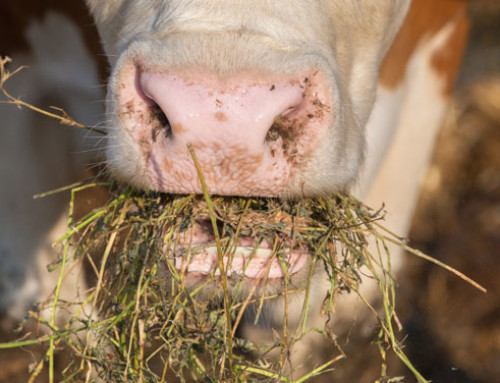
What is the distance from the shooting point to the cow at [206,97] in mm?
1396

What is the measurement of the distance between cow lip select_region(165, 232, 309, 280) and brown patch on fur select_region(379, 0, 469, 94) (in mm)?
1257

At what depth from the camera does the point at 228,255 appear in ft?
5.26

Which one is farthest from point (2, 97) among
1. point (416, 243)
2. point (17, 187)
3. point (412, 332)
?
point (416, 243)

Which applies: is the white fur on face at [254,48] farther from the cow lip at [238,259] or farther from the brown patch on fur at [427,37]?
the brown patch on fur at [427,37]

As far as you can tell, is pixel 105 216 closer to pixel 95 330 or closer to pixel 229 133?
pixel 95 330

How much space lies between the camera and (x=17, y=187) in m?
2.66

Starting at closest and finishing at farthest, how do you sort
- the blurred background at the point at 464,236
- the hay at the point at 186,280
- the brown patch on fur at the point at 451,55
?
the hay at the point at 186,280, the brown patch on fur at the point at 451,55, the blurred background at the point at 464,236

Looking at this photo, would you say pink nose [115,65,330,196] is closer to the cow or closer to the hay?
the cow

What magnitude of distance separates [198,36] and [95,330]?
2.42ft

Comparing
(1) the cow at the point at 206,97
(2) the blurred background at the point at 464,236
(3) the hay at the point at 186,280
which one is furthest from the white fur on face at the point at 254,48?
(2) the blurred background at the point at 464,236

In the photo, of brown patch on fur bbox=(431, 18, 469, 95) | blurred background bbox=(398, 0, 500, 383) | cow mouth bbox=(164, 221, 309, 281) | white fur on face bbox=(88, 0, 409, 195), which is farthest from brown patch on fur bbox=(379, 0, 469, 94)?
cow mouth bbox=(164, 221, 309, 281)

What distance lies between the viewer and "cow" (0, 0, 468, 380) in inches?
54.9

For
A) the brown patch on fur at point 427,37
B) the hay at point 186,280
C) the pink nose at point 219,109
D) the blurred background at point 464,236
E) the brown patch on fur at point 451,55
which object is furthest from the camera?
the blurred background at point 464,236

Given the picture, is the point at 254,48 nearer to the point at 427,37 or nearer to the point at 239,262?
the point at 239,262
